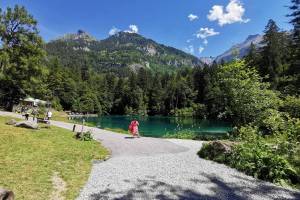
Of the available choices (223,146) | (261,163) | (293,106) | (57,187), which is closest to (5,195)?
(57,187)

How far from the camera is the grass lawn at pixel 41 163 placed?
9023mm

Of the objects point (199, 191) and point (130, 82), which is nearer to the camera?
point (199, 191)

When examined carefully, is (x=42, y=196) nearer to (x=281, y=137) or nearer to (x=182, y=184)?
(x=182, y=184)

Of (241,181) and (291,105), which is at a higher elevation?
(291,105)

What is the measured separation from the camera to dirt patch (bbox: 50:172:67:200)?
8.51 meters

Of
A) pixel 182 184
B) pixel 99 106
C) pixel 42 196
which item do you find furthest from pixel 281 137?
pixel 99 106

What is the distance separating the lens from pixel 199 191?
938 centimetres

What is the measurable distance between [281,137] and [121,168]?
7133 mm

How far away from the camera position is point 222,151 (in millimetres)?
14156

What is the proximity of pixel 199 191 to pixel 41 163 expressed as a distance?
6477 millimetres

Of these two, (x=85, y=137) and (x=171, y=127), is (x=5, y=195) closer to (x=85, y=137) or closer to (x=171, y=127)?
(x=85, y=137)

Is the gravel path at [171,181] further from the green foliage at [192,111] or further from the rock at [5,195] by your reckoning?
the green foliage at [192,111]

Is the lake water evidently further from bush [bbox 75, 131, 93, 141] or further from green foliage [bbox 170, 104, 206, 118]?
green foliage [bbox 170, 104, 206, 118]

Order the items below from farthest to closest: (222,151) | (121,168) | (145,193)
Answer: (222,151) < (121,168) < (145,193)
